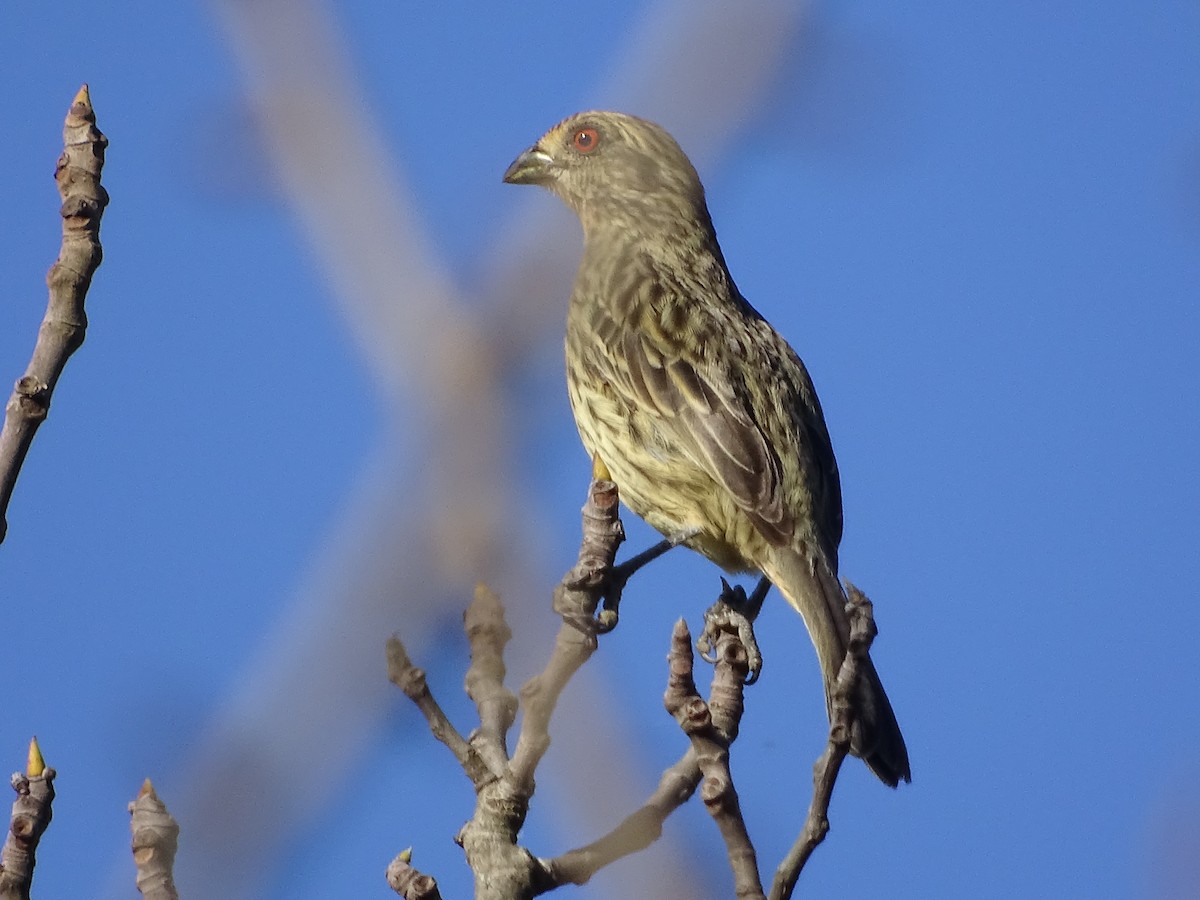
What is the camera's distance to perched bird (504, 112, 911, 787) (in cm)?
472

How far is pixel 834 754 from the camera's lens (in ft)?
9.07

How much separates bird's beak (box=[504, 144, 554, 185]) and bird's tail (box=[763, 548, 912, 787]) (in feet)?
7.37

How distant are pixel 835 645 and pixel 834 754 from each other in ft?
5.69

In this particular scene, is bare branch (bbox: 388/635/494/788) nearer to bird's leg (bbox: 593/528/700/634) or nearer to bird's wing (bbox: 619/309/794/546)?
bird's leg (bbox: 593/528/700/634)

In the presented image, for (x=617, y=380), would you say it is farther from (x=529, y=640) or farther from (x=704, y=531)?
(x=529, y=640)

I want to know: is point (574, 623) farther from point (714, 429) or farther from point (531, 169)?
point (531, 169)

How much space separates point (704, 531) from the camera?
5.01m

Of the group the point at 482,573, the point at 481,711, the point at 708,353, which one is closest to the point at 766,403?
the point at 708,353

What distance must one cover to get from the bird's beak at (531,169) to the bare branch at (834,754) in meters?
3.86

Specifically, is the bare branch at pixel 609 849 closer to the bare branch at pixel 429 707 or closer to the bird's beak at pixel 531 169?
the bare branch at pixel 429 707

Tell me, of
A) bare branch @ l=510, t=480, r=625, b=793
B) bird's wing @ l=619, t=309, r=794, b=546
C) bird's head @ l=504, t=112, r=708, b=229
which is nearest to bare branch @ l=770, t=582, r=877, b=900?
bare branch @ l=510, t=480, r=625, b=793

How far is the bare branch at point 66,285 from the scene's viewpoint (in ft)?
6.97

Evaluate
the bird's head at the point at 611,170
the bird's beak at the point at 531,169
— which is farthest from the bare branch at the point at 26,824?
→ the bird's beak at the point at 531,169

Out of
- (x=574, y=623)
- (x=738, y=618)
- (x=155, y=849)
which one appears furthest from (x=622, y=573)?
A: (x=155, y=849)
